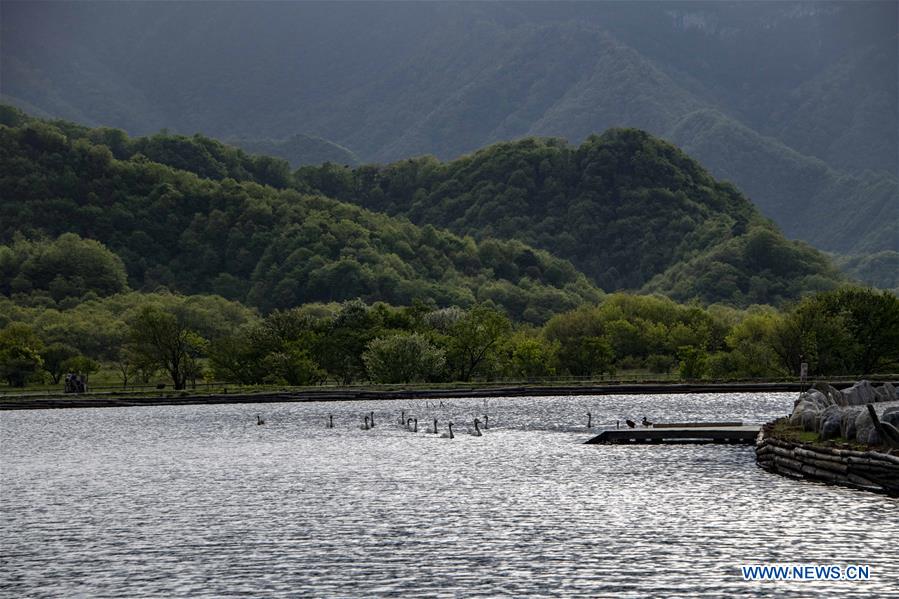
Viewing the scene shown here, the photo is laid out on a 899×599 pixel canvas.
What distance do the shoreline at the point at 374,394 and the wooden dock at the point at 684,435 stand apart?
4987 centimetres

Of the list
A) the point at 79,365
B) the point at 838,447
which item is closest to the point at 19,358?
the point at 79,365

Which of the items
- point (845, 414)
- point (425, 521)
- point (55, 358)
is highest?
point (55, 358)

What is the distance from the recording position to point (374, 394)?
127938 millimetres

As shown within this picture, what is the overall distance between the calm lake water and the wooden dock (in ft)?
6.10

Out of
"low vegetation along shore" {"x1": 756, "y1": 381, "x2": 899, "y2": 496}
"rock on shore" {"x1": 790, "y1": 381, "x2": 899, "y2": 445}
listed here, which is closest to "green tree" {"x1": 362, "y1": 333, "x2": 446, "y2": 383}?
"rock on shore" {"x1": 790, "y1": 381, "x2": 899, "y2": 445}

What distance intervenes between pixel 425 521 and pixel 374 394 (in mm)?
83324

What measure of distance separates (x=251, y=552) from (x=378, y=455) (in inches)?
1370

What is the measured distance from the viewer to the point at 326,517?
46844 millimetres

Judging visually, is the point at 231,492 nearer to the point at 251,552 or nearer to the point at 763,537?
the point at 251,552

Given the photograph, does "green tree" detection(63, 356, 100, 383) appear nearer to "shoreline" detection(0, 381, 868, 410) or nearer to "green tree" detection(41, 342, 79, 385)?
"green tree" detection(41, 342, 79, 385)

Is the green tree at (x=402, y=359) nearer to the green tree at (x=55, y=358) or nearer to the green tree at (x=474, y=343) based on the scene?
the green tree at (x=474, y=343)

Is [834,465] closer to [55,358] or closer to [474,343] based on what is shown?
[474,343]

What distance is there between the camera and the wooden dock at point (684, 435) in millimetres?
72562

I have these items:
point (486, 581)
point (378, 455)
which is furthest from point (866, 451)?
point (378, 455)
